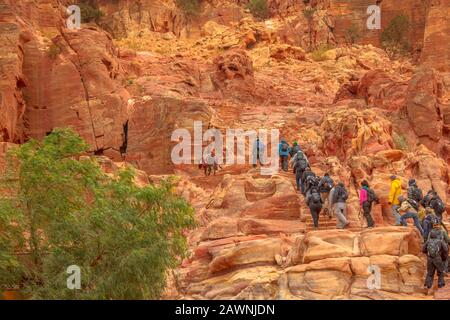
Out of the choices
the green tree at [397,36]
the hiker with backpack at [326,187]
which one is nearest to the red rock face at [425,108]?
the hiker with backpack at [326,187]

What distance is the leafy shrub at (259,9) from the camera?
247 ft

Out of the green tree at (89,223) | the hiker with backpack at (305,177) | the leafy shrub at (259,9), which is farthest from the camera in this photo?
the leafy shrub at (259,9)

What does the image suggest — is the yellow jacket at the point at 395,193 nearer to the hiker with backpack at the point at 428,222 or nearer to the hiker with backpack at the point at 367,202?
the hiker with backpack at the point at 367,202

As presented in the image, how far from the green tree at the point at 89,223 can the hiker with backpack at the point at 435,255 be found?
655cm

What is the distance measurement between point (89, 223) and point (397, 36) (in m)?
52.5

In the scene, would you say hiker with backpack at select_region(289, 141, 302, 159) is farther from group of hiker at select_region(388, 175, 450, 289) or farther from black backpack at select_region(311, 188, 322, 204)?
black backpack at select_region(311, 188, 322, 204)

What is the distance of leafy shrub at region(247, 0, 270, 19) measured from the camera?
75.2 meters

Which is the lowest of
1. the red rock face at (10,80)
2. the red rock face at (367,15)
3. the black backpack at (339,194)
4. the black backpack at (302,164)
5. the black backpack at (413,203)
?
the black backpack at (413,203)

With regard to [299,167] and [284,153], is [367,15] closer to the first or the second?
[284,153]

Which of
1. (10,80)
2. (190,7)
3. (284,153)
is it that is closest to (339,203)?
(284,153)

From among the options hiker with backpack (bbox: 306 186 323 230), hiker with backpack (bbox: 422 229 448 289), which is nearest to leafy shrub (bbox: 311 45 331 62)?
hiker with backpack (bbox: 306 186 323 230)

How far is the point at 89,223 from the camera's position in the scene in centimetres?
2483

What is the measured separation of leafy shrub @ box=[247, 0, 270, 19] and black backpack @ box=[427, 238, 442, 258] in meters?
53.4

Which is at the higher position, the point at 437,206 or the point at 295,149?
the point at 295,149
